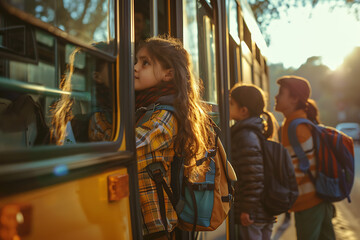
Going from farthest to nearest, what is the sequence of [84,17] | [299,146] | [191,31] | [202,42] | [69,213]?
[299,146]
[202,42]
[191,31]
[84,17]
[69,213]

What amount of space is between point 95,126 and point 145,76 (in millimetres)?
509

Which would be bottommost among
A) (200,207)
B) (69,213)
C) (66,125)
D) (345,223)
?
(345,223)

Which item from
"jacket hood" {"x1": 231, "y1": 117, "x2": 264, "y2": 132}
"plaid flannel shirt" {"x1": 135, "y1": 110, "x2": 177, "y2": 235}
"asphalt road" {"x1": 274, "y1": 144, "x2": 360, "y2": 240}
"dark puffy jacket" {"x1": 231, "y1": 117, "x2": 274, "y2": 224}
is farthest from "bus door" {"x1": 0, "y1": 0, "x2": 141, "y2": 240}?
"asphalt road" {"x1": 274, "y1": 144, "x2": 360, "y2": 240}

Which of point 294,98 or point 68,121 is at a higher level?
point 294,98

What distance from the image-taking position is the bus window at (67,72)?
1.29m

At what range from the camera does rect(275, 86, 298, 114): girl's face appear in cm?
359

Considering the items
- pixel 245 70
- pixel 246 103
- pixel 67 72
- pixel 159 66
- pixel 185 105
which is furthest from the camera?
pixel 245 70

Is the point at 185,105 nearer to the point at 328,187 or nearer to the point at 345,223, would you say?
the point at 328,187

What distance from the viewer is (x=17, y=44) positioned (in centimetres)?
143

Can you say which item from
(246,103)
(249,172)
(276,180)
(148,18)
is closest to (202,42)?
(148,18)

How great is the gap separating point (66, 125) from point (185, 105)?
513 millimetres

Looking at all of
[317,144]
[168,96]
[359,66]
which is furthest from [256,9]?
[359,66]

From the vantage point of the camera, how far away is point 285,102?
3627mm

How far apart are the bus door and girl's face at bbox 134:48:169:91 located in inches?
12.4
